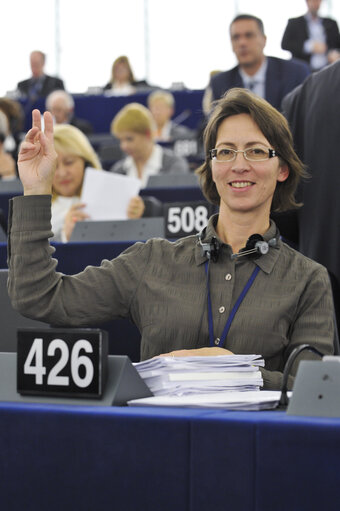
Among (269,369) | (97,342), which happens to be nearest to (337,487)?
(97,342)

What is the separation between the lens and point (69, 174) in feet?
12.5

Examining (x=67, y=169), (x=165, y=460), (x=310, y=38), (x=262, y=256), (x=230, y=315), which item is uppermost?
(x=310, y=38)

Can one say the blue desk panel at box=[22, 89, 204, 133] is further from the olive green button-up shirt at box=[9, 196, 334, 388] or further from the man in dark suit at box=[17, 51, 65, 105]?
the olive green button-up shirt at box=[9, 196, 334, 388]

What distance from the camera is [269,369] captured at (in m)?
1.85

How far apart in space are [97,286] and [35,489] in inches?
28.1

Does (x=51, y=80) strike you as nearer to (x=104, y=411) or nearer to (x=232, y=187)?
(x=232, y=187)

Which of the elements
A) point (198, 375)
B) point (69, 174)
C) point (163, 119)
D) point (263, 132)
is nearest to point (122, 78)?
point (163, 119)

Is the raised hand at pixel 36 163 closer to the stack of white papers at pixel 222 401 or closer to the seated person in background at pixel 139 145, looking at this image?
the stack of white papers at pixel 222 401

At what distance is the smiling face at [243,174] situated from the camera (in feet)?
6.38

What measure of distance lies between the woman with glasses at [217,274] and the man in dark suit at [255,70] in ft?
8.83

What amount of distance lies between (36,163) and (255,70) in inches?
129

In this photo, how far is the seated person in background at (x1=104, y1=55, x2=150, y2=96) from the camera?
35.8 ft

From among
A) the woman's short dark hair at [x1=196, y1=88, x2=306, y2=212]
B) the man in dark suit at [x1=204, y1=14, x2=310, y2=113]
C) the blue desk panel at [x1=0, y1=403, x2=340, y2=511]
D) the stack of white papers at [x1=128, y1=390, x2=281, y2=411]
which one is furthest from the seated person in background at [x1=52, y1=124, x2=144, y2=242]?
the blue desk panel at [x1=0, y1=403, x2=340, y2=511]

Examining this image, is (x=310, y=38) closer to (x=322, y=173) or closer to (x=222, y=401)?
(x=322, y=173)
